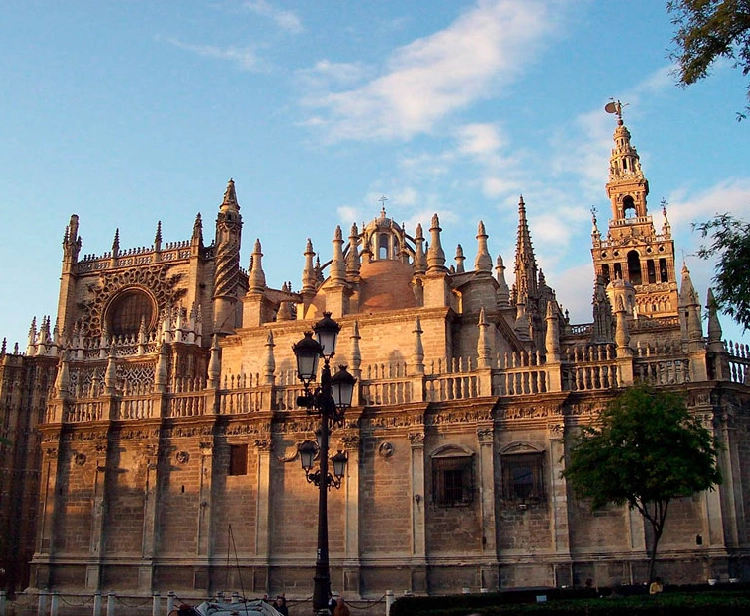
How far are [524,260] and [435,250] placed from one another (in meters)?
20.0

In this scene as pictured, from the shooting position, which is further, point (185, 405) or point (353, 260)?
point (353, 260)

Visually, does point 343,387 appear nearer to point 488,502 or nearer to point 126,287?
point 488,502

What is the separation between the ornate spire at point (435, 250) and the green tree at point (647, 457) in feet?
35.9

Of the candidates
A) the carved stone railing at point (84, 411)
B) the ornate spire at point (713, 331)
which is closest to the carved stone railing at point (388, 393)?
the ornate spire at point (713, 331)

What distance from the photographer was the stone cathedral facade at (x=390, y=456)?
2400 centimetres

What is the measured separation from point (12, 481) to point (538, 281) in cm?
3093

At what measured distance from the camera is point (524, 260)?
163ft

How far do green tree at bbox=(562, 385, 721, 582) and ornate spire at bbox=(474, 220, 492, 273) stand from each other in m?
11.6

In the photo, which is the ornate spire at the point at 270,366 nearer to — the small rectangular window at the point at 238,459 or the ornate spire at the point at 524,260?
the small rectangular window at the point at 238,459

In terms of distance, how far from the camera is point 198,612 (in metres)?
16.2

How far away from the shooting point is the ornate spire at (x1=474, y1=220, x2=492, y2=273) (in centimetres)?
3194

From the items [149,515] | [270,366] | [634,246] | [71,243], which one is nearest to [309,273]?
[270,366]

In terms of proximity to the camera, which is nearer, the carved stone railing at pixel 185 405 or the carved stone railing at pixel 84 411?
the carved stone railing at pixel 185 405

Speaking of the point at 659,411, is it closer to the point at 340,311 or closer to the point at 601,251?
the point at 340,311
